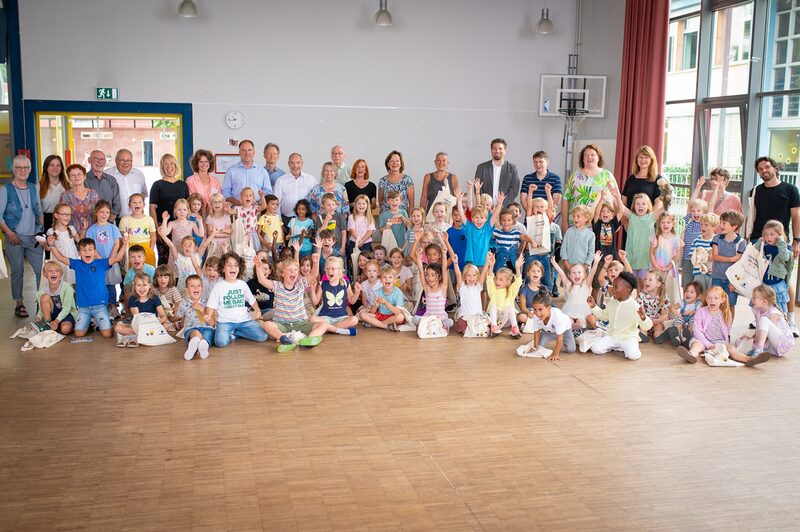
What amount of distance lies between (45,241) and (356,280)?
10.0 ft

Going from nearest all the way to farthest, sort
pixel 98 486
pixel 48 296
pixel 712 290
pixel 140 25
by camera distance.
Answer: pixel 98 486
pixel 712 290
pixel 48 296
pixel 140 25

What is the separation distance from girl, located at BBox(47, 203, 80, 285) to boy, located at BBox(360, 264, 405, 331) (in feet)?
9.25

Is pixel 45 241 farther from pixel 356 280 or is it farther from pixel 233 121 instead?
pixel 233 121

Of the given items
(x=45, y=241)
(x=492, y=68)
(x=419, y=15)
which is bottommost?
(x=45, y=241)

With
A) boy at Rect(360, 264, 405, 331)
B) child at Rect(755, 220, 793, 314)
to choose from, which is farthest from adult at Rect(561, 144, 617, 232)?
boy at Rect(360, 264, 405, 331)

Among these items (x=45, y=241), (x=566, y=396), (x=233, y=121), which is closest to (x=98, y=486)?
(x=566, y=396)

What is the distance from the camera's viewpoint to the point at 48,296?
22.7ft

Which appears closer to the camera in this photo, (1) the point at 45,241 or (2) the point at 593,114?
(1) the point at 45,241

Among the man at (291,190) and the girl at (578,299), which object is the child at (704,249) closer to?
the girl at (578,299)

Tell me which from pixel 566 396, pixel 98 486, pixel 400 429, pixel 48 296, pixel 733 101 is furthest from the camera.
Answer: pixel 733 101

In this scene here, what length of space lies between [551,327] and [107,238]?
165 inches

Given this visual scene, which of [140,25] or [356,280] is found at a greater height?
[140,25]

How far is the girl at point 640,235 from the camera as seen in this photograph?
744 centimetres

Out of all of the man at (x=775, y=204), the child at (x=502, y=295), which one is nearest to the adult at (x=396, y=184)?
the child at (x=502, y=295)
